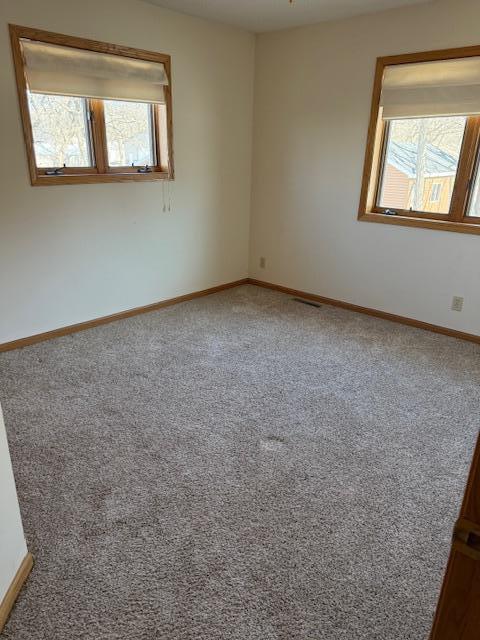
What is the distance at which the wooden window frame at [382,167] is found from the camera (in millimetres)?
3352

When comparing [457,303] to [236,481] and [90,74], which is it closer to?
[236,481]

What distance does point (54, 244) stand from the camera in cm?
339

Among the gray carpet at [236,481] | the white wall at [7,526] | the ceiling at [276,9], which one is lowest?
the gray carpet at [236,481]

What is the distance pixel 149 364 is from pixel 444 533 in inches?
82.0

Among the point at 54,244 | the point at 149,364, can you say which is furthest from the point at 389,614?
the point at 54,244

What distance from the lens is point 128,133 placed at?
3688 mm

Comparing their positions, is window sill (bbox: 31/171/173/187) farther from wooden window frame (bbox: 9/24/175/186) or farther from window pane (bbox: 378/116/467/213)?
window pane (bbox: 378/116/467/213)

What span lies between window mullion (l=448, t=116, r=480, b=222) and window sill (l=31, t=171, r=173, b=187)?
2423 mm

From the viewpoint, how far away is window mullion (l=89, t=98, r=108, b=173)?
338cm

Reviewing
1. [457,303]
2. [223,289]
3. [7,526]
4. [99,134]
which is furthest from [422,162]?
[7,526]

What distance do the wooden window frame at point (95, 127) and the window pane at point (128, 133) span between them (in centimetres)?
6

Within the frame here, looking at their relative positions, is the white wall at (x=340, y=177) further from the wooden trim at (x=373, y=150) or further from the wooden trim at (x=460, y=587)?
the wooden trim at (x=460, y=587)

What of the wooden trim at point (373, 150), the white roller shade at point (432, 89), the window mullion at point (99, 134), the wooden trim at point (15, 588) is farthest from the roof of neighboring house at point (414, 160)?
the wooden trim at point (15, 588)

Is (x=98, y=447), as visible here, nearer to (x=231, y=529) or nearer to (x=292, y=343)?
(x=231, y=529)
